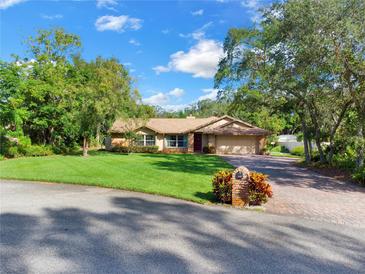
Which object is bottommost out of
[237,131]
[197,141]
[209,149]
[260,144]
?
[209,149]

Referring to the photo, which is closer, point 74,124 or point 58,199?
point 58,199

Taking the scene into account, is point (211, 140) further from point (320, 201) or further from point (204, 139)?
point (320, 201)

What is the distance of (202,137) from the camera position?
1237 inches

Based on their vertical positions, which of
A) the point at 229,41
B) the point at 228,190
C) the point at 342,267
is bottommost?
the point at 342,267

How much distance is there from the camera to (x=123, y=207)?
7.65 metres

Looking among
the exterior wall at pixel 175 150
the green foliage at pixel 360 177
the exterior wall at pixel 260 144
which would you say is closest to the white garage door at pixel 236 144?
the exterior wall at pixel 260 144

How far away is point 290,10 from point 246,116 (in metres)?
31.8

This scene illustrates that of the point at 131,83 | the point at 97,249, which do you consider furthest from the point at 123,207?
the point at 131,83

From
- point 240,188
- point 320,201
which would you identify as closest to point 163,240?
point 240,188

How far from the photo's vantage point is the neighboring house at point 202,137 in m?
30.5

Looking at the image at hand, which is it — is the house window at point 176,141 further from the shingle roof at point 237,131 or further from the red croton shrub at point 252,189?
the red croton shrub at point 252,189

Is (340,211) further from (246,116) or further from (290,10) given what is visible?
(246,116)

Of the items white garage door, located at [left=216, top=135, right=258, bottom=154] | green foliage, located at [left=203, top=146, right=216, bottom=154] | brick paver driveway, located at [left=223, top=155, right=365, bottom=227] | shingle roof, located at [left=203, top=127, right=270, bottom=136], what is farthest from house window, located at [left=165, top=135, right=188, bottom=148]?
brick paver driveway, located at [left=223, top=155, right=365, bottom=227]

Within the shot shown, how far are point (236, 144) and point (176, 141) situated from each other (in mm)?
6798
